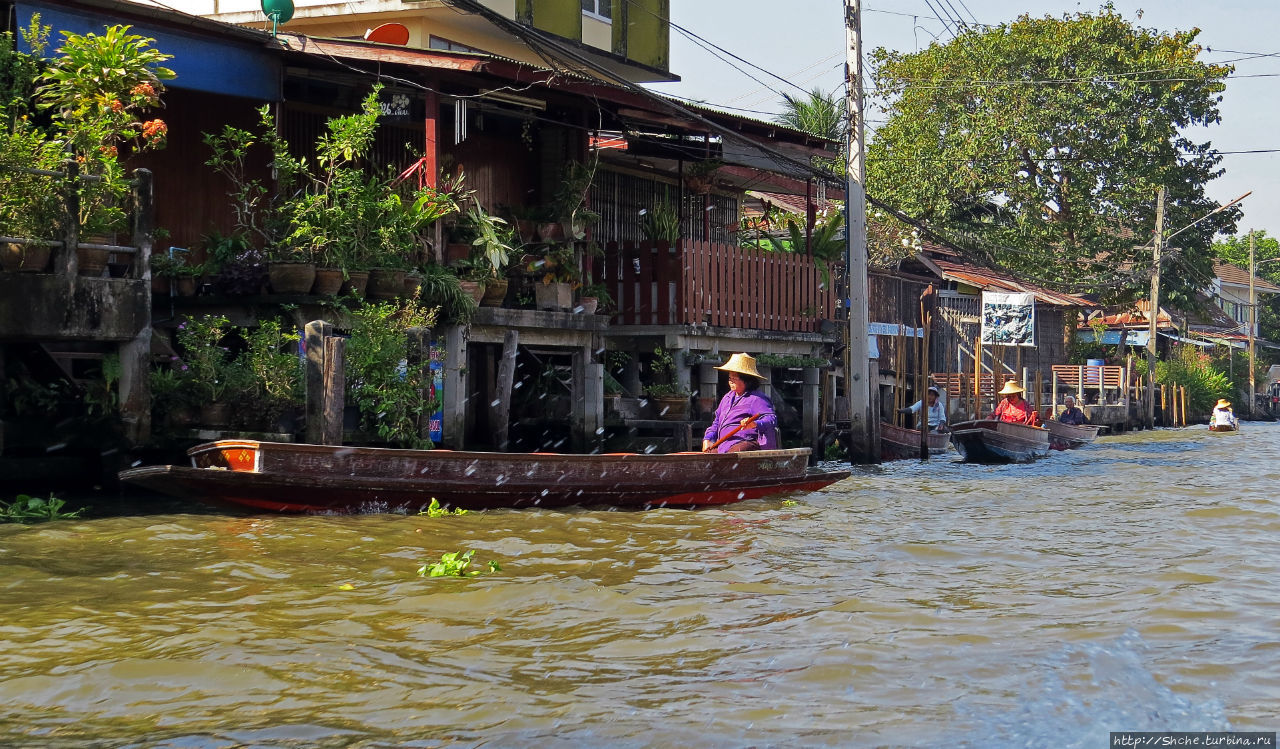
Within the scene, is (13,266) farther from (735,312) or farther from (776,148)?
(776,148)

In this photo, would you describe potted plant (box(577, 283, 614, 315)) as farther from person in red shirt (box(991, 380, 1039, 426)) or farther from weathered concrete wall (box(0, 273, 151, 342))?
person in red shirt (box(991, 380, 1039, 426))

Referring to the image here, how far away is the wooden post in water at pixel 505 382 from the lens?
13.8 metres

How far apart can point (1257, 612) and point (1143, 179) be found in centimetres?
2661

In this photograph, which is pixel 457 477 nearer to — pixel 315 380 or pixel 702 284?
pixel 315 380

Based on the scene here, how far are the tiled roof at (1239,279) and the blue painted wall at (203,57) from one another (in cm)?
5717

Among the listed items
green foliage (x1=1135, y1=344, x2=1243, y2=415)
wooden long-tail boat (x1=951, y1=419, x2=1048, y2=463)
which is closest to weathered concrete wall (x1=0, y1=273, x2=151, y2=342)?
wooden long-tail boat (x1=951, y1=419, x2=1048, y2=463)

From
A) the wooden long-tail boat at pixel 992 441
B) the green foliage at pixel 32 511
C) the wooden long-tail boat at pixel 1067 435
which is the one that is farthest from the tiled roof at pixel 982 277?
the green foliage at pixel 32 511

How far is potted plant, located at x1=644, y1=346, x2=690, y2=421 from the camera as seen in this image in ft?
52.8

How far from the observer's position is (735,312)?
57.2 ft

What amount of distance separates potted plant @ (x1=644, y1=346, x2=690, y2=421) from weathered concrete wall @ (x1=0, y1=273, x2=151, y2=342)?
7127mm

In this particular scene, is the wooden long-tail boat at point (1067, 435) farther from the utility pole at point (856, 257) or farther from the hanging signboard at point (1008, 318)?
the utility pole at point (856, 257)

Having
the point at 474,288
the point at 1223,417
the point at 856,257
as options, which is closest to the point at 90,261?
the point at 474,288

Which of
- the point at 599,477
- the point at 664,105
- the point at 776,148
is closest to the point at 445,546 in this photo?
the point at 599,477

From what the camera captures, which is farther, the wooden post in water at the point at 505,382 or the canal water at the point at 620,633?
the wooden post in water at the point at 505,382
